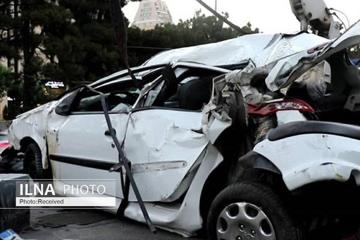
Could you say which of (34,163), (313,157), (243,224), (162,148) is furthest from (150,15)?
(313,157)

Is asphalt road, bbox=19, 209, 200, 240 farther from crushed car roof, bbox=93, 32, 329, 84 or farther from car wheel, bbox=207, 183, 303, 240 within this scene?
crushed car roof, bbox=93, 32, 329, 84

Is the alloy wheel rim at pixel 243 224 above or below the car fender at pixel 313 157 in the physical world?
below

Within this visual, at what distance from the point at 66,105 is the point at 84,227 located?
1388mm

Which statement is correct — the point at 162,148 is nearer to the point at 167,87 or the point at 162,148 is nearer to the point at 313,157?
the point at 167,87

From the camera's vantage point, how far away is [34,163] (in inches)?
222

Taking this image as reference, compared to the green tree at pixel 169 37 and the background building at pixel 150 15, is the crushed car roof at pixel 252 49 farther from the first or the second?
the green tree at pixel 169 37

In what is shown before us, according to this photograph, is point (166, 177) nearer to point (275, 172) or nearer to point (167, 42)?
point (275, 172)

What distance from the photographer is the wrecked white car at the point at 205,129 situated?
3.21 m

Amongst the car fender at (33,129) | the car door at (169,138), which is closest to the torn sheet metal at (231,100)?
the car door at (169,138)

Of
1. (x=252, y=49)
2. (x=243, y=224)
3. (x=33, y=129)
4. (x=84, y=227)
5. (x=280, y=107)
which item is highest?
(x=252, y=49)

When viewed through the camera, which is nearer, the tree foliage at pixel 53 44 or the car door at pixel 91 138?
the car door at pixel 91 138

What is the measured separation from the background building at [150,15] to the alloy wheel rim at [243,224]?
1736 centimetres

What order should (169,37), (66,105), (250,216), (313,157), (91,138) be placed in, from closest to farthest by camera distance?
(313,157)
(250,216)
(91,138)
(66,105)
(169,37)

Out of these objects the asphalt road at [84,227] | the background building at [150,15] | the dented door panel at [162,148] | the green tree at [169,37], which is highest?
the background building at [150,15]
